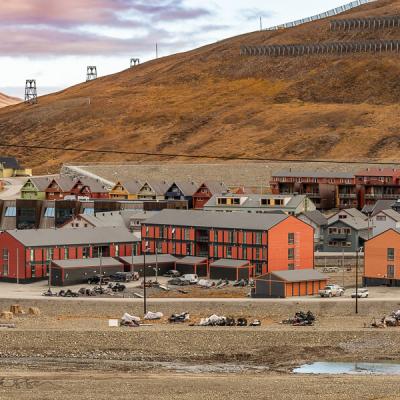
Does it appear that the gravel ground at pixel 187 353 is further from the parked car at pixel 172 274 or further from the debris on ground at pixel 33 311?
the parked car at pixel 172 274

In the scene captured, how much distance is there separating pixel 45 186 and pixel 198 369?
8304 cm

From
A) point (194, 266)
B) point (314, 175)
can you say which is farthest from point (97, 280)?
point (314, 175)

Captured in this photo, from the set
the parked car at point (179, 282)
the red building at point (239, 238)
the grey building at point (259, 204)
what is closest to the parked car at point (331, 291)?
the red building at point (239, 238)

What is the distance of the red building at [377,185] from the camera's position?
12756 cm

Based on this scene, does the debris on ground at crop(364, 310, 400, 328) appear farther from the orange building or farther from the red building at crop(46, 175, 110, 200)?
the red building at crop(46, 175, 110, 200)

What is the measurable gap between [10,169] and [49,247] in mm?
86135

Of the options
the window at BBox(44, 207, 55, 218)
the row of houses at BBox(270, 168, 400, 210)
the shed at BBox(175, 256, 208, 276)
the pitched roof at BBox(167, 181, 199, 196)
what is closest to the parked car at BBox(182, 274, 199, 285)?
the shed at BBox(175, 256, 208, 276)

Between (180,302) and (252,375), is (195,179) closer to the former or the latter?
(180,302)

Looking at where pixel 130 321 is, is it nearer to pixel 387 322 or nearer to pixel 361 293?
pixel 387 322

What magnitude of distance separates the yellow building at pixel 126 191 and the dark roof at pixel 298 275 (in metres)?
53.6

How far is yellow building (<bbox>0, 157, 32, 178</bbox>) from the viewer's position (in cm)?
17712

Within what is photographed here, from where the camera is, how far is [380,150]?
181 metres

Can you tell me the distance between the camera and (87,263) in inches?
3659

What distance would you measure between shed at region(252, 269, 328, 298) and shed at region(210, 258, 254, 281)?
7475mm
